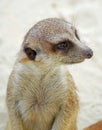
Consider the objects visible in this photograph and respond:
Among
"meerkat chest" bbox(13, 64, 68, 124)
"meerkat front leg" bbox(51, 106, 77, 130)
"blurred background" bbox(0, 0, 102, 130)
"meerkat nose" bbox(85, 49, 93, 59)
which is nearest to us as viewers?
"meerkat nose" bbox(85, 49, 93, 59)

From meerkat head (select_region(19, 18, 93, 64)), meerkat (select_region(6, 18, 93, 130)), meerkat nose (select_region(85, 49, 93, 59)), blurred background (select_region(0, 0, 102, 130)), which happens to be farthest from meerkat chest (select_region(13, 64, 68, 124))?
blurred background (select_region(0, 0, 102, 130))

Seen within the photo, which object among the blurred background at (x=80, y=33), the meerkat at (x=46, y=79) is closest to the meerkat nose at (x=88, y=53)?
the meerkat at (x=46, y=79)

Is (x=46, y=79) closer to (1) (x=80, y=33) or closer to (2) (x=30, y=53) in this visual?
(2) (x=30, y=53)

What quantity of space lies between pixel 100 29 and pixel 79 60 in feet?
6.35

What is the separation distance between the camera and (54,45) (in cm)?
308

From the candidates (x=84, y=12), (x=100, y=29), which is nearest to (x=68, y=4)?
(x=84, y=12)

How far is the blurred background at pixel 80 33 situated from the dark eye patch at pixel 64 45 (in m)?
1.14

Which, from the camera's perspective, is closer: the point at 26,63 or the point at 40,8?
the point at 26,63

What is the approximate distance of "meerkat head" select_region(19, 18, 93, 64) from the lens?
3072 mm

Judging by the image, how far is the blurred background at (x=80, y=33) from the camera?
14.0 ft

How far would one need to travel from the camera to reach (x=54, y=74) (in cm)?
329

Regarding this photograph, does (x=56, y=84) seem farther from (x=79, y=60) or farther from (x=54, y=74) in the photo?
(x=79, y=60)

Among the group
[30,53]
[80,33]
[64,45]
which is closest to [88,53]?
[64,45]

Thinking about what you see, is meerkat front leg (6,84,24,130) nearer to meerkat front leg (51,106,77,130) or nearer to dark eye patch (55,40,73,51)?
meerkat front leg (51,106,77,130)
